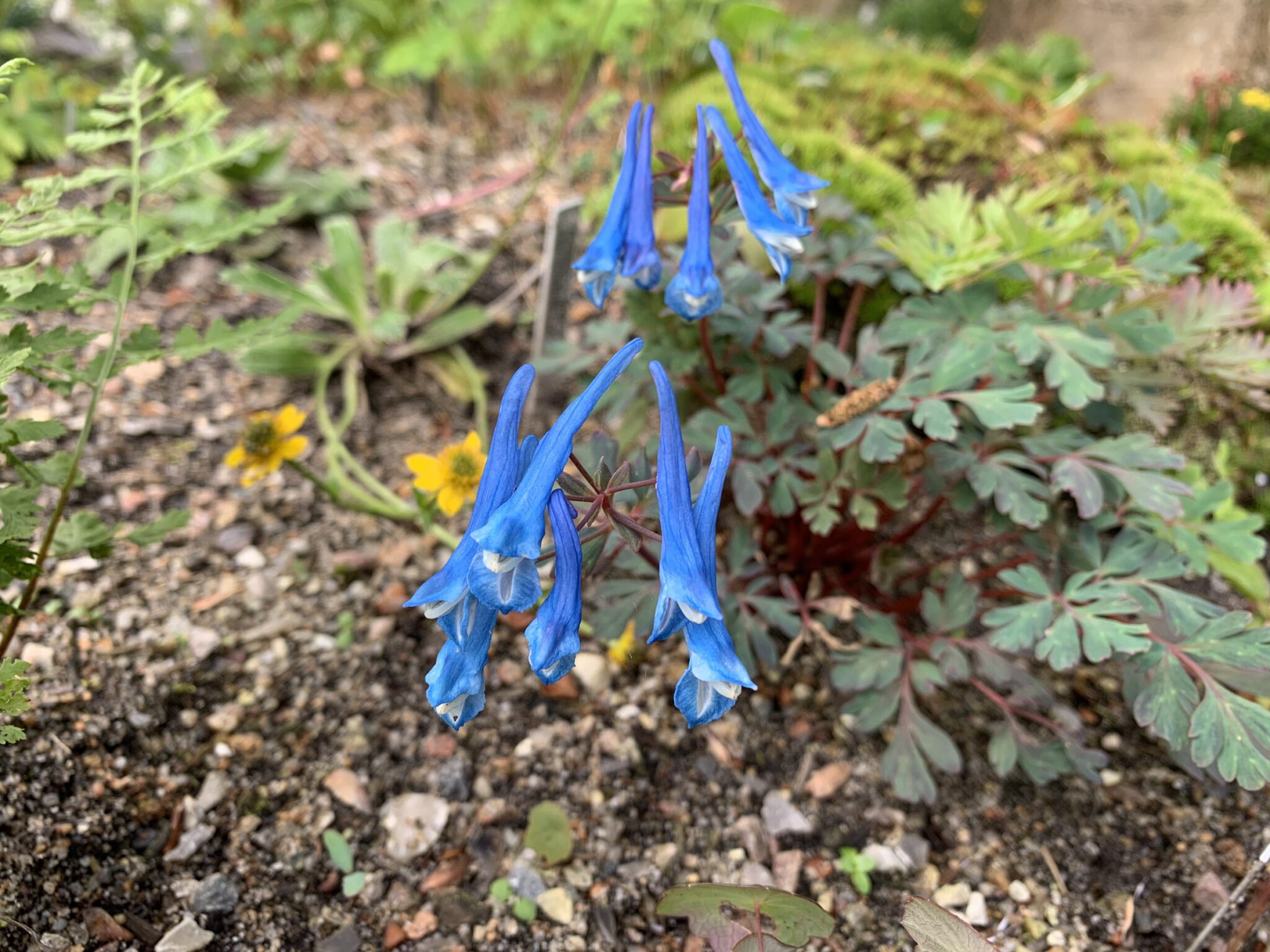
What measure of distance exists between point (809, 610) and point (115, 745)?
196 centimetres

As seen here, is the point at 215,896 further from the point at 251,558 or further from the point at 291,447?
the point at 291,447

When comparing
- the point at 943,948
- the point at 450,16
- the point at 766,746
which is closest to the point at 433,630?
the point at 766,746

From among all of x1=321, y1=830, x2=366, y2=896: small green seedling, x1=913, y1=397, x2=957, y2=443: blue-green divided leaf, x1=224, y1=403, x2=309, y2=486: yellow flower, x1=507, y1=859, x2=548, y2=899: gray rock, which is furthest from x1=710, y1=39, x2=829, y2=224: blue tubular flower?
x1=321, y1=830, x2=366, y2=896: small green seedling

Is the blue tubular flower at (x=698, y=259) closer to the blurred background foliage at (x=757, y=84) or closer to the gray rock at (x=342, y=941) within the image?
the blurred background foliage at (x=757, y=84)

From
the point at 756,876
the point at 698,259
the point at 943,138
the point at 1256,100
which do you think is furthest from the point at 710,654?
the point at 1256,100

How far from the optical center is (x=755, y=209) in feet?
6.47

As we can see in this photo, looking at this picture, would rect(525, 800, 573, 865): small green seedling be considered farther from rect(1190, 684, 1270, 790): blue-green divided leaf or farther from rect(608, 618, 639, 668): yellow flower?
rect(1190, 684, 1270, 790): blue-green divided leaf

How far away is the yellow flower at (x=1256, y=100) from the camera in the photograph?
4.57m

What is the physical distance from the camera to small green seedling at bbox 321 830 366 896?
2.05 m

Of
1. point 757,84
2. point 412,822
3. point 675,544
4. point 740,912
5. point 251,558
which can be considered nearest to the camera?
point 675,544

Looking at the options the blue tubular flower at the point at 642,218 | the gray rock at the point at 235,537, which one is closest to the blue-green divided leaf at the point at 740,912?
the blue tubular flower at the point at 642,218

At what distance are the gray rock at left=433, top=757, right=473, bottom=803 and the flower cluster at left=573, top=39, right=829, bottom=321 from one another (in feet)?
4.39

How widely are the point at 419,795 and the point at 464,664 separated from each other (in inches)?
37.2

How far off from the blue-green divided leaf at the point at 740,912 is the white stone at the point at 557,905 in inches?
14.8
